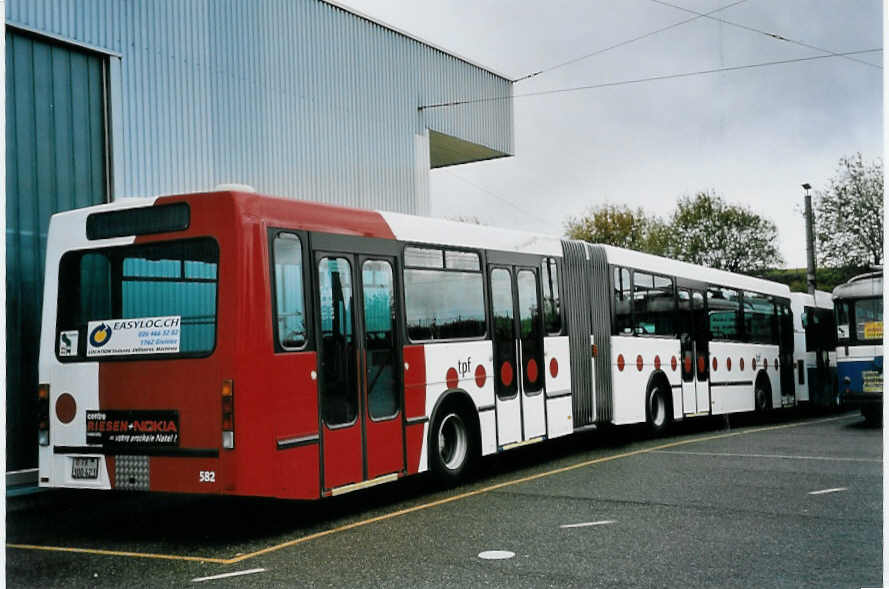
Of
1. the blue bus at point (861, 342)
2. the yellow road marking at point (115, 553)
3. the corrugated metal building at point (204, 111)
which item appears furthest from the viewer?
the blue bus at point (861, 342)

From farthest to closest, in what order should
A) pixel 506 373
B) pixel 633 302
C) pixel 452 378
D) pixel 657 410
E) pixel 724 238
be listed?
1. pixel 724 238
2. pixel 657 410
3. pixel 633 302
4. pixel 506 373
5. pixel 452 378

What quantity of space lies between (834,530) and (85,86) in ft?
31.8

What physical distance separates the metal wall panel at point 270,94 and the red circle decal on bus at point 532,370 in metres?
5.46

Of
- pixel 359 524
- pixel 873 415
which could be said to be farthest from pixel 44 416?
pixel 873 415

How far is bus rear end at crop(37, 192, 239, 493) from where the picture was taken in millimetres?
8141

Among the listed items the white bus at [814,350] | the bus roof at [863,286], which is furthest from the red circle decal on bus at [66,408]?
the white bus at [814,350]

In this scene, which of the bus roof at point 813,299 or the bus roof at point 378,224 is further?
the bus roof at point 813,299

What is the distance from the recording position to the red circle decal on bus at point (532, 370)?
41.0ft

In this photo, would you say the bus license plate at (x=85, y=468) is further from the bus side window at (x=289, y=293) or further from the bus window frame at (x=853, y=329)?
the bus window frame at (x=853, y=329)

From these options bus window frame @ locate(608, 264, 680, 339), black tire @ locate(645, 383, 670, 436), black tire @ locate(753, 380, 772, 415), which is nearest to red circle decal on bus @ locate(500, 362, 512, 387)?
bus window frame @ locate(608, 264, 680, 339)

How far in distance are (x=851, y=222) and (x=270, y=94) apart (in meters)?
9.96

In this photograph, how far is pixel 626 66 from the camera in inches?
496

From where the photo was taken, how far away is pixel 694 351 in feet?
58.9

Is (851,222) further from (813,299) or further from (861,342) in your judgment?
(813,299)
